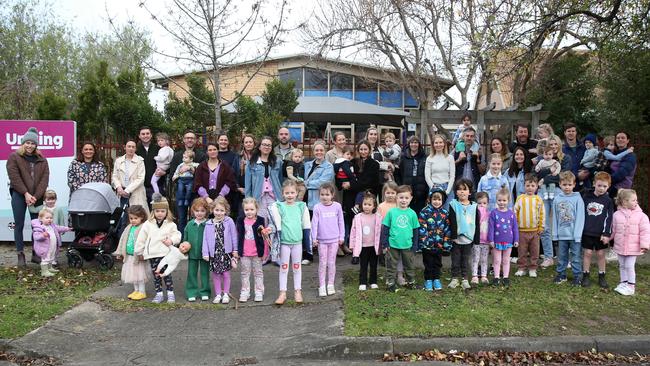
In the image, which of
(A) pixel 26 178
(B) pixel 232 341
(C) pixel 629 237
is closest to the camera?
(B) pixel 232 341

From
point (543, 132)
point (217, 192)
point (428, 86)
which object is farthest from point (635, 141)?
point (217, 192)

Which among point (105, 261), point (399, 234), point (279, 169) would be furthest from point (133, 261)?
point (399, 234)

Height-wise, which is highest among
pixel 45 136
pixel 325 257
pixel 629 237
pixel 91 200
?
pixel 45 136

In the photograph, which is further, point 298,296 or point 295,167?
point 295,167

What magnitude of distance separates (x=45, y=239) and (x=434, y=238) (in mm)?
5667

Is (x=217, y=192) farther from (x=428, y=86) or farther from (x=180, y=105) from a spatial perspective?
(x=428, y=86)

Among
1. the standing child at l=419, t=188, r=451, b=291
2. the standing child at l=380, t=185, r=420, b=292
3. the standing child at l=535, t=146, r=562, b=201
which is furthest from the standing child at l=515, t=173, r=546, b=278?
the standing child at l=380, t=185, r=420, b=292

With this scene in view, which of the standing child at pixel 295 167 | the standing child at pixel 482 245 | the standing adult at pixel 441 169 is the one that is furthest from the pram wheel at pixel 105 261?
the standing child at pixel 482 245

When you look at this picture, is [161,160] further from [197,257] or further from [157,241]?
[197,257]

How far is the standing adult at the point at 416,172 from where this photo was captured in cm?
869

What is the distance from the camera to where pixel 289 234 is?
6746 mm

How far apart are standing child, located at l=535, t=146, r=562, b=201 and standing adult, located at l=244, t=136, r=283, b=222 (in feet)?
13.2

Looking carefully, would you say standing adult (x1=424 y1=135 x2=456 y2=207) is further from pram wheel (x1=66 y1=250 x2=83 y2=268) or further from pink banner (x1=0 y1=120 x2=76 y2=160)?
pink banner (x1=0 y1=120 x2=76 y2=160)

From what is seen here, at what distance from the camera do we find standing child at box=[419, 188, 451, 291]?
7.03 meters
